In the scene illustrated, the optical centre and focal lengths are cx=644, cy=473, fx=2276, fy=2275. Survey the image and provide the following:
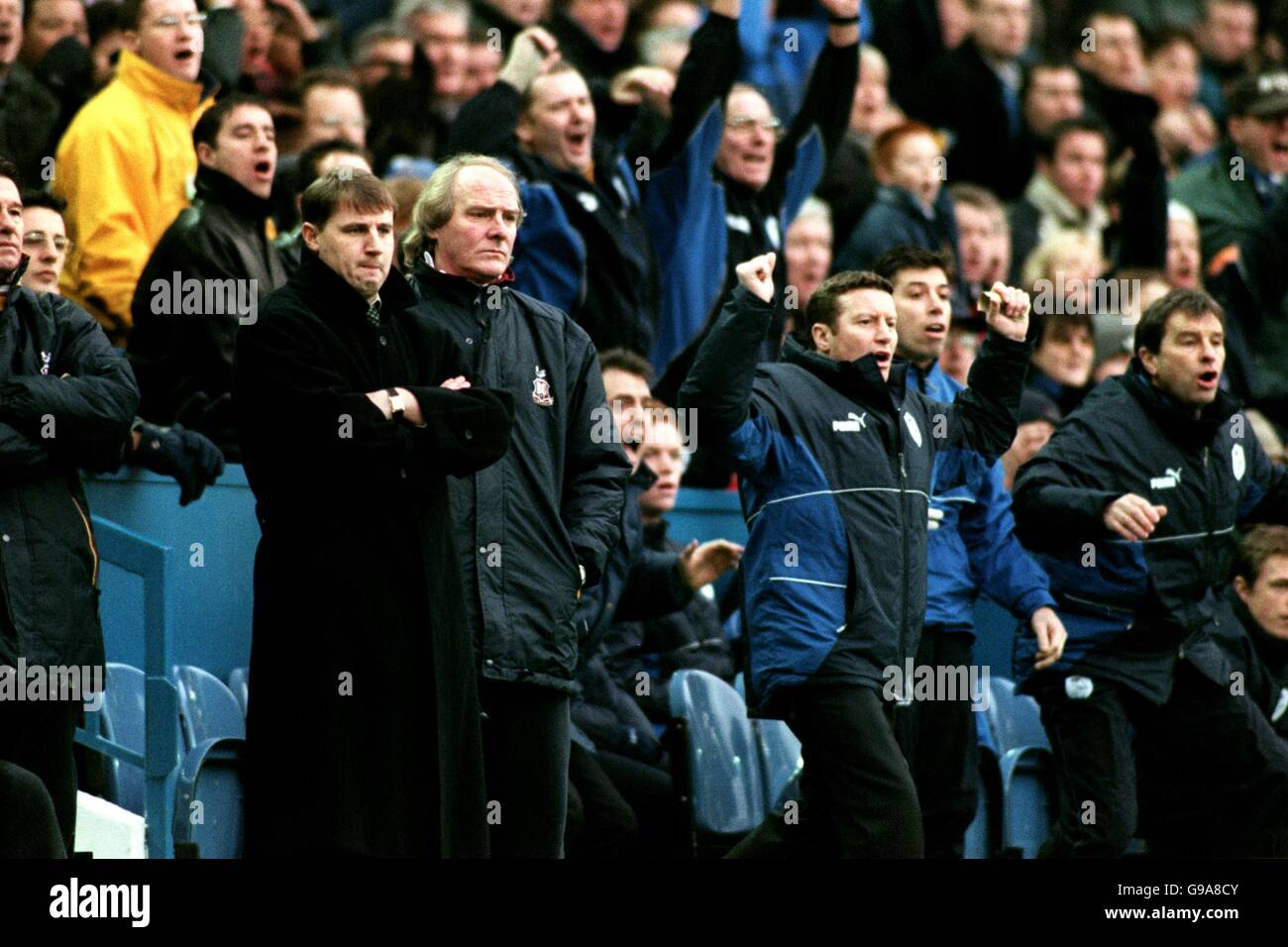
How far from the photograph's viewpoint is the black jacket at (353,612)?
586 cm

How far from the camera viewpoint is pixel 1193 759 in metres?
8.20

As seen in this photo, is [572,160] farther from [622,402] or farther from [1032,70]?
[1032,70]

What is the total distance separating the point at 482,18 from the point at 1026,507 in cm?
586

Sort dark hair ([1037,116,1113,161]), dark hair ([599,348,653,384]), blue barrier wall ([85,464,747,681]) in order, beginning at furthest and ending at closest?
1. dark hair ([1037,116,1113,161])
2. dark hair ([599,348,653,384])
3. blue barrier wall ([85,464,747,681])

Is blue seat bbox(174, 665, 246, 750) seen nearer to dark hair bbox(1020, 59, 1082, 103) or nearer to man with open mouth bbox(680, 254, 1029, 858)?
man with open mouth bbox(680, 254, 1029, 858)

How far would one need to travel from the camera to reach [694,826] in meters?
8.29

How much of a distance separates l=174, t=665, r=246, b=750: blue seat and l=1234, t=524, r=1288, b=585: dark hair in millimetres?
4032

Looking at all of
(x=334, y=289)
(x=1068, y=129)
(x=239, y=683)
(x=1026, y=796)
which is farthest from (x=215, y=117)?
(x=1068, y=129)

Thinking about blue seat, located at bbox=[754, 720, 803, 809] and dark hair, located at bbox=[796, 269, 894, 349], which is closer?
dark hair, located at bbox=[796, 269, 894, 349]

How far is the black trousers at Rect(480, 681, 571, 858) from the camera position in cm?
637

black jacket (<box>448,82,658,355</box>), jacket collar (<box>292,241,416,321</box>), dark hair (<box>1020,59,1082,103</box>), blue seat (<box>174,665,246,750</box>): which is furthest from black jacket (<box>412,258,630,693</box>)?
dark hair (<box>1020,59,1082,103</box>)

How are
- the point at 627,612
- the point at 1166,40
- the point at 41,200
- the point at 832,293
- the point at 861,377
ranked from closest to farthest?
the point at 861,377 → the point at 41,200 → the point at 832,293 → the point at 627,612 → the point at 1166,40

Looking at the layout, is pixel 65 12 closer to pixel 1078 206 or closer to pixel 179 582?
pixel 179 582

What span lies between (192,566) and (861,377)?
7.86ft
